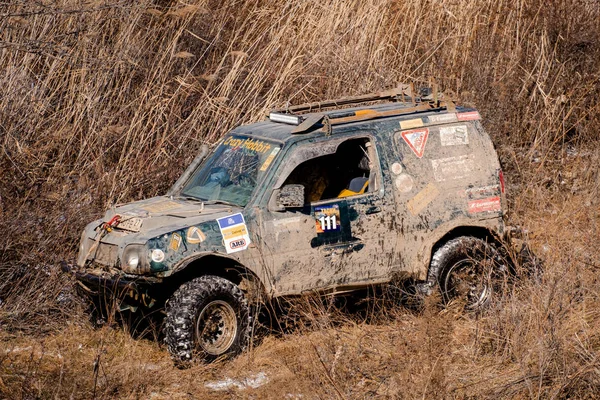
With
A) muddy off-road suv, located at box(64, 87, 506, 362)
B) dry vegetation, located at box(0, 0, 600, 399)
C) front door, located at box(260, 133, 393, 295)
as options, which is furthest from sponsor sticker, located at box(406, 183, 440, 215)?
dry vegetation, located at box(0, 0, 600, 399)

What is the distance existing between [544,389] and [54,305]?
419cm

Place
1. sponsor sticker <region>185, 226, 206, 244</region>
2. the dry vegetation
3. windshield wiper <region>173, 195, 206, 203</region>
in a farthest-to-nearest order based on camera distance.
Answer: windshield wiper <region>173, 195, 206, 203</region>
sponsor sticker <region>185, 226, 206, 244</region>
the dry vegetation

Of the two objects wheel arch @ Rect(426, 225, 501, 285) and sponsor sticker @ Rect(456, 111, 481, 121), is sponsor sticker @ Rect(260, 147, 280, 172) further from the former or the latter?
sponsor sticker @ Rect(456, 111, 481, 121)

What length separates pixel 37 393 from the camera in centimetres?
534

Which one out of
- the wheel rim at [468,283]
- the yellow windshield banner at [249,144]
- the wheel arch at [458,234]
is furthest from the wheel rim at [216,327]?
the wheel rim at [468,283]

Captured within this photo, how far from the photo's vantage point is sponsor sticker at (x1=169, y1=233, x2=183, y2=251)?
614 centimetres

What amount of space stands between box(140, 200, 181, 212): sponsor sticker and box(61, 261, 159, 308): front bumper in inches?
28.6

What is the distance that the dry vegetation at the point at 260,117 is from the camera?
5629 millimetres

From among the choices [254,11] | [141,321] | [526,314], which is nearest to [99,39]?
[254,11]

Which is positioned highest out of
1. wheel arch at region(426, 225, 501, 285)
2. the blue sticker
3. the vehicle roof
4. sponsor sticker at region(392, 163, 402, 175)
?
the vehicle roof

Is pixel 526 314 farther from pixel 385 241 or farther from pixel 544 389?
pixel 385 241

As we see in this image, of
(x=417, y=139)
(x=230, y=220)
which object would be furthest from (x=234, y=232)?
(x=417, y=139)

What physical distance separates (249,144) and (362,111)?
104 centimetres

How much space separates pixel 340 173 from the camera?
770 cm
